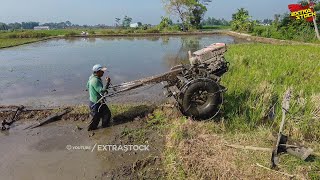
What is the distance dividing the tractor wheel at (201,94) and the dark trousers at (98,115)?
1419 millimetres

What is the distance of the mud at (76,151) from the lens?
4.21 metres

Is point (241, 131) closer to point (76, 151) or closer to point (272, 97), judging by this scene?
point (272, 97)

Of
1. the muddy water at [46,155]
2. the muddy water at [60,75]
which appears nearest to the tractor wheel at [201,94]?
the muddy water at [46,155]

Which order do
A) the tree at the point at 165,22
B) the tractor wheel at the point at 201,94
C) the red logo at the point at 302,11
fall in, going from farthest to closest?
1. the tree at the point at 165,22
2. the red logo at the point at 302,11
3. the tractor wheel at the point at 201,94

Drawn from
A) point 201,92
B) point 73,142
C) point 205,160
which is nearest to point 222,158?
point 205,160

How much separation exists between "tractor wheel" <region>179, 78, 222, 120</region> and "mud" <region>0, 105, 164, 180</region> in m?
0.70

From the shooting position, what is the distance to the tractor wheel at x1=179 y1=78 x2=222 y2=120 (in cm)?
524

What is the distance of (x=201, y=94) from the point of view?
5406 millimetres

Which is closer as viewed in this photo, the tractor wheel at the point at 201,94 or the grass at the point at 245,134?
the grass at the point at 245,134

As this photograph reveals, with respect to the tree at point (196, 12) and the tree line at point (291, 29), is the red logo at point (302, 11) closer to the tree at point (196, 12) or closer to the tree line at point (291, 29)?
the tree line at point (291, 29)

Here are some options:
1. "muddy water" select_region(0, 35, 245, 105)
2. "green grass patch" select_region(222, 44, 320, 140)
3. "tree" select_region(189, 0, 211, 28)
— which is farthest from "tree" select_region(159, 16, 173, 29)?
"green grass patch" select_region(222, 44, 320, 140)

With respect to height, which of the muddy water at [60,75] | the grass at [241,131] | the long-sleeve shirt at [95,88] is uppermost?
the long-sleeve shirt at [95,88]

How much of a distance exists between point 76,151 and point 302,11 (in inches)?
797

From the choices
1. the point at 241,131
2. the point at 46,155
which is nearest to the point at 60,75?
the point at 46,155
